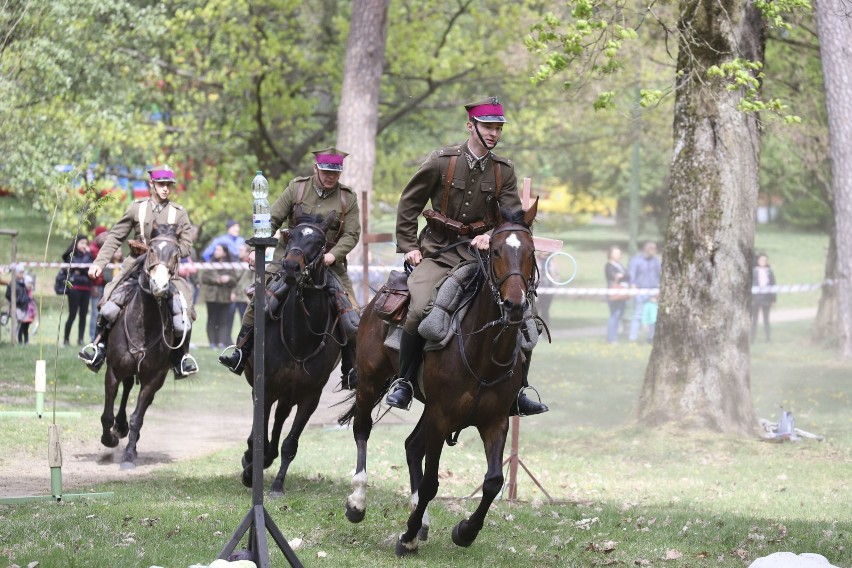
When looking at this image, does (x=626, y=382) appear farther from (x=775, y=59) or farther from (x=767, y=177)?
(x=767, y=177)

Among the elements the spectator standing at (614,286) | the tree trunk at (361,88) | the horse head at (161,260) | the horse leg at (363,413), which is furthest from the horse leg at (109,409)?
the spectator standing at (614,286)

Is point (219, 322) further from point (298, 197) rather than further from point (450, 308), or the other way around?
point (450, 308)

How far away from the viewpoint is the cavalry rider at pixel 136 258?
45.9 feet

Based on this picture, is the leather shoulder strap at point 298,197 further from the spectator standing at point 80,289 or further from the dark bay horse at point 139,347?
the spectator standing at point 80,289

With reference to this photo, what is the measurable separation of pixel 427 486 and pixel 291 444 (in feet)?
10.4

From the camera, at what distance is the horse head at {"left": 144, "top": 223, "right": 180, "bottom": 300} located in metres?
13.4

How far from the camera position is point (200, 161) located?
32.9 metres

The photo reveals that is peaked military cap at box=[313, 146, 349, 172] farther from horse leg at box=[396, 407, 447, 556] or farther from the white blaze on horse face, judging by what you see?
horse leg at box=[396, 407, 447, 556]

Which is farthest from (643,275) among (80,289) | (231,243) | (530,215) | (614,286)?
(530,215)

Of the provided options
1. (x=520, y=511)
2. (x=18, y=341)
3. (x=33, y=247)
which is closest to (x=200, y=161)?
(x=18, y=341)

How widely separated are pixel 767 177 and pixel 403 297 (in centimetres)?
4373

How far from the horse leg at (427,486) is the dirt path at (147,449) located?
12.6 feet

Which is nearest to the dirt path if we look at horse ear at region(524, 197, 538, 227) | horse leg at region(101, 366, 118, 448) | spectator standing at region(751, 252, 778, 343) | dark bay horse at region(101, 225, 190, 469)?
horse leg at region(101, 366, 118, 448)

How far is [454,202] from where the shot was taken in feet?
32.6
